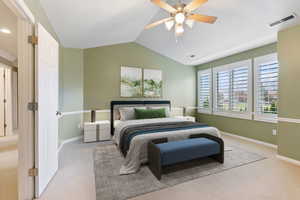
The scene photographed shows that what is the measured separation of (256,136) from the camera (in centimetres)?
397

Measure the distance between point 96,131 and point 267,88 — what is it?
15.6 feet

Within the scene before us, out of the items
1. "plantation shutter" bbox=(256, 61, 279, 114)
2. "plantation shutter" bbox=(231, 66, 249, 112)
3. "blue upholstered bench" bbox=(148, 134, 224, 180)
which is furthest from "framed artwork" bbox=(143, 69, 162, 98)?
"plantation shutter" bbox=(256, 61, 279, 114)

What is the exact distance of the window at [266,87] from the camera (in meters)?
3.52

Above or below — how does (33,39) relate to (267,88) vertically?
above

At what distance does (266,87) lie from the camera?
3.68 m

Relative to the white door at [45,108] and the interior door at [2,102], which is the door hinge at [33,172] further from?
the interior door at [2,102]

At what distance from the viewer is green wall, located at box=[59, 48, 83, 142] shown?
3.72 m

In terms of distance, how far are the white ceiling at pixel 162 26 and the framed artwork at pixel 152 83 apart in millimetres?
1076

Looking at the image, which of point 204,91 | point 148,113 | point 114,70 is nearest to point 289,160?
point 148,113

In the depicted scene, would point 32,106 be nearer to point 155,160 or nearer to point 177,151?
point 155,160

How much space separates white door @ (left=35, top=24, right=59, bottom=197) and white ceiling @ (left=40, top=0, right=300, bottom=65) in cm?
79

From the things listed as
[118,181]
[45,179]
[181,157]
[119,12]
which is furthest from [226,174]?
[119,12]

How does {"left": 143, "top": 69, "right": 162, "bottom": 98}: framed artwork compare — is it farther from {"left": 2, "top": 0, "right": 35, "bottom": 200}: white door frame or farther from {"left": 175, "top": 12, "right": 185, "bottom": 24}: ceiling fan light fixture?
{"left": 2, "top": 0, "right": 35, "bottom": 200}: white door frame

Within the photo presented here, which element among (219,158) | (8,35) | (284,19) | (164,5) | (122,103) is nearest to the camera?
(164,5)
